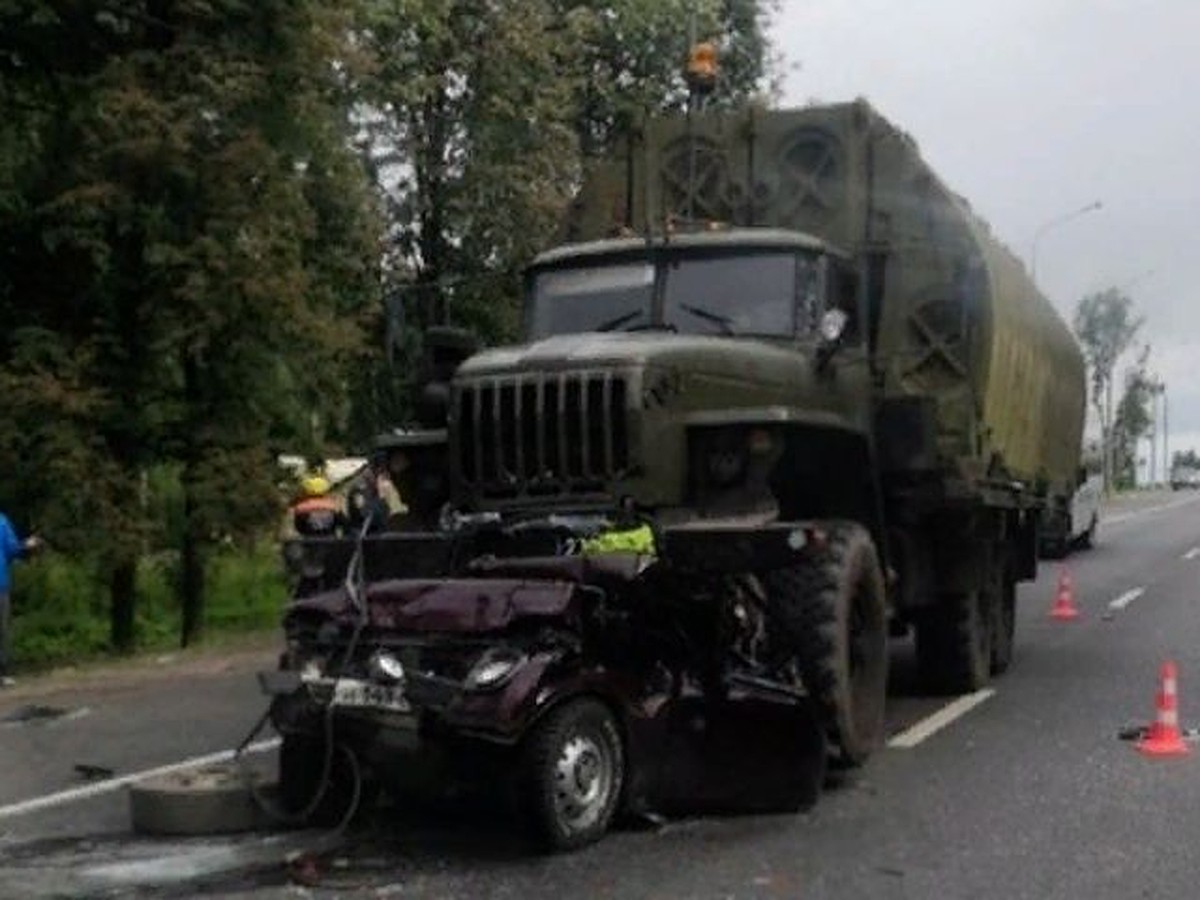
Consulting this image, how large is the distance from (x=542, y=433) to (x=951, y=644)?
187 inches

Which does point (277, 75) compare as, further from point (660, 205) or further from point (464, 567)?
point (464, 567)

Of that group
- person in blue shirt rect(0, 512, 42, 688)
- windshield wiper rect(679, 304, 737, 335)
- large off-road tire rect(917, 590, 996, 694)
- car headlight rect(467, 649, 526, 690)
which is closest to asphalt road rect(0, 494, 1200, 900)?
large off-road tire rect(917, 590, 996, 694)

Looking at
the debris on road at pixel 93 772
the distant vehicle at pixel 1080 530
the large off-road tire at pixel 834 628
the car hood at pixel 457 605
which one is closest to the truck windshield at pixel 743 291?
the large off-road tire at pixel 834 628

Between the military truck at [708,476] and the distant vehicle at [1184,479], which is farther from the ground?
the military truck at [708,476]

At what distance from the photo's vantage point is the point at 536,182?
2420cm

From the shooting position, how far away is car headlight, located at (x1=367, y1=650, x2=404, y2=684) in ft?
25.4

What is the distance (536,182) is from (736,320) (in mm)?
14163

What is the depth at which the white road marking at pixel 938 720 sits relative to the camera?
10797 mm

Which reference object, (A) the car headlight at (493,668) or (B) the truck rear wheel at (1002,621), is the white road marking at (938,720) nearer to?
(B) the truck rear wheel at (1002,621)

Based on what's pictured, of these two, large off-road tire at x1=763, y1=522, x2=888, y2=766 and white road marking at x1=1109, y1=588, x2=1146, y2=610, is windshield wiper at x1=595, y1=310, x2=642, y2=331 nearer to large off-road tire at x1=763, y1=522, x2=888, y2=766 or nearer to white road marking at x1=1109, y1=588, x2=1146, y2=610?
large off-road tire at x1=763, y1=522, x2=888, y2=766

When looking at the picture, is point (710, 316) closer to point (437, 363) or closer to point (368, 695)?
point (437, 363)

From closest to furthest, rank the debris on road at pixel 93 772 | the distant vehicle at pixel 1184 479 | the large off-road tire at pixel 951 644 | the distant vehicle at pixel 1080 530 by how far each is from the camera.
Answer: the debris on road at pixel 93 772 < the large off-road tire at pixel 951 644 < the distant vehicle at pixel 1080 530 < the distant vehicle at pixel 1184 479

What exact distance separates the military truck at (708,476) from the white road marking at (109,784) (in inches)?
64.6

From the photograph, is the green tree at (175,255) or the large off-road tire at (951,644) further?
the green tree at (175,255)
